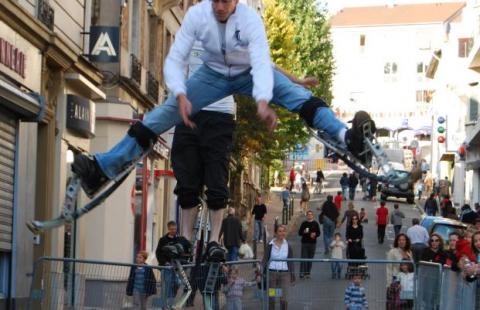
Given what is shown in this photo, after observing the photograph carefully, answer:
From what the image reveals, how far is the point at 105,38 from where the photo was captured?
2505 cm

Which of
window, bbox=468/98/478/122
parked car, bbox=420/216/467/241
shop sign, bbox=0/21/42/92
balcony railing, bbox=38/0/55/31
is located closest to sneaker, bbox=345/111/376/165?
shop sign, bbox=0/21/42/92

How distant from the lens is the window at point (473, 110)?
6341 cm

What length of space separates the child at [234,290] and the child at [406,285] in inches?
91.4

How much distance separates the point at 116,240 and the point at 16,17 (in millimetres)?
9279

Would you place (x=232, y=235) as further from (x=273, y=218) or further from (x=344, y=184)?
(x=344, y=184)

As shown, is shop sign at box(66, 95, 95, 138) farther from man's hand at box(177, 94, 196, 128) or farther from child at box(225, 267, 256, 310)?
man's hand at box(177, 94, 196, 128)

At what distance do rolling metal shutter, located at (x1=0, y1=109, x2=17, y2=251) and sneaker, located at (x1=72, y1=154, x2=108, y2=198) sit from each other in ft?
36.7

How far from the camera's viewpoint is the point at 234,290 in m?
12.7

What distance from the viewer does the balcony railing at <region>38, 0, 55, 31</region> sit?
2133cm

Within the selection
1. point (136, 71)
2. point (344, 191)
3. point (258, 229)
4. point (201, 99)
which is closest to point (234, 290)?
point (201, 99)

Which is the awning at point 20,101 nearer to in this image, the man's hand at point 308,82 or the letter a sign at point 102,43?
the letter a sign at point 102,43

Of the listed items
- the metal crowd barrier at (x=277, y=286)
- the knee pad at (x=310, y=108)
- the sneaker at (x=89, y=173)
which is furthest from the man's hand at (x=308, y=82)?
the metal crowd barrier at (x=277, y=286)

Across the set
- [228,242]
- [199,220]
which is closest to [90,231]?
[228,242]

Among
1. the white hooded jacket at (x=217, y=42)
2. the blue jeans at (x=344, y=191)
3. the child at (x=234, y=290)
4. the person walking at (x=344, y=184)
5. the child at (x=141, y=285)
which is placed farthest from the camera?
the blue jeans at (x=344, y=191)
